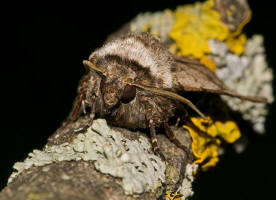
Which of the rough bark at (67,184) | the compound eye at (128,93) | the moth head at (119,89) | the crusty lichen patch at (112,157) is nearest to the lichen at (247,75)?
the moth head at (119,89)

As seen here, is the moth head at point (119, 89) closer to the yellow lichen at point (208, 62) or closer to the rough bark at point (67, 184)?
the rough bark at point (67, 184)

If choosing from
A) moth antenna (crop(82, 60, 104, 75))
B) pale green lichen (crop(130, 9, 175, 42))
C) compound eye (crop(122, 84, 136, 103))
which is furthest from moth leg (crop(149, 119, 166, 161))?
pale green lichen (crop(130, 9, 175, 42))

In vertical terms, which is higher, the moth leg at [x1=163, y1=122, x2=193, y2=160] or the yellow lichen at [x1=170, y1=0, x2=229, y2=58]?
the yellow lichen at [x1=170, y1=0, x2=229, y2=58]

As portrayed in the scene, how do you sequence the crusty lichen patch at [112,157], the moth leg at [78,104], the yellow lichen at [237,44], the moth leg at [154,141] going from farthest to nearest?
1. the yellow lichen at [237,44]
2. the moth leg at [78,104]
3. the moth leg at [154,141]
4. the crusty lichen patch at [112,157]

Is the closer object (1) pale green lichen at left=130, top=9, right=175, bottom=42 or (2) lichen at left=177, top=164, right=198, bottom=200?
(2) lichen at left=177, top=164, right=198, bottom=200

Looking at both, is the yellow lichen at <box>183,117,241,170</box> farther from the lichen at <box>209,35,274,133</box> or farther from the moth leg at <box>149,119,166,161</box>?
the moth leg at <box>149,119,166,161</box>

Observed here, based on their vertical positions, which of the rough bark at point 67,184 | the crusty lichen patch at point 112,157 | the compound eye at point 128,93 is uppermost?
the compound eye at point 128,93

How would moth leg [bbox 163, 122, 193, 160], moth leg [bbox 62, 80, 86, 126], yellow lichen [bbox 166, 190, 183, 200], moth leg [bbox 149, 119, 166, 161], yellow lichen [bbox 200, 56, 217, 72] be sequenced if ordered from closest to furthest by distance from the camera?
yellow lichen [bbox 166, 190, 183, 200]
moth leg [bbox 149, 119, 166, 161]
moth leg [bbox 163, 122, 193, 160]
moth leg [bbox 62, 80, 86, 126]
yellow lichen [bbox 200, 56, 217, 72]
